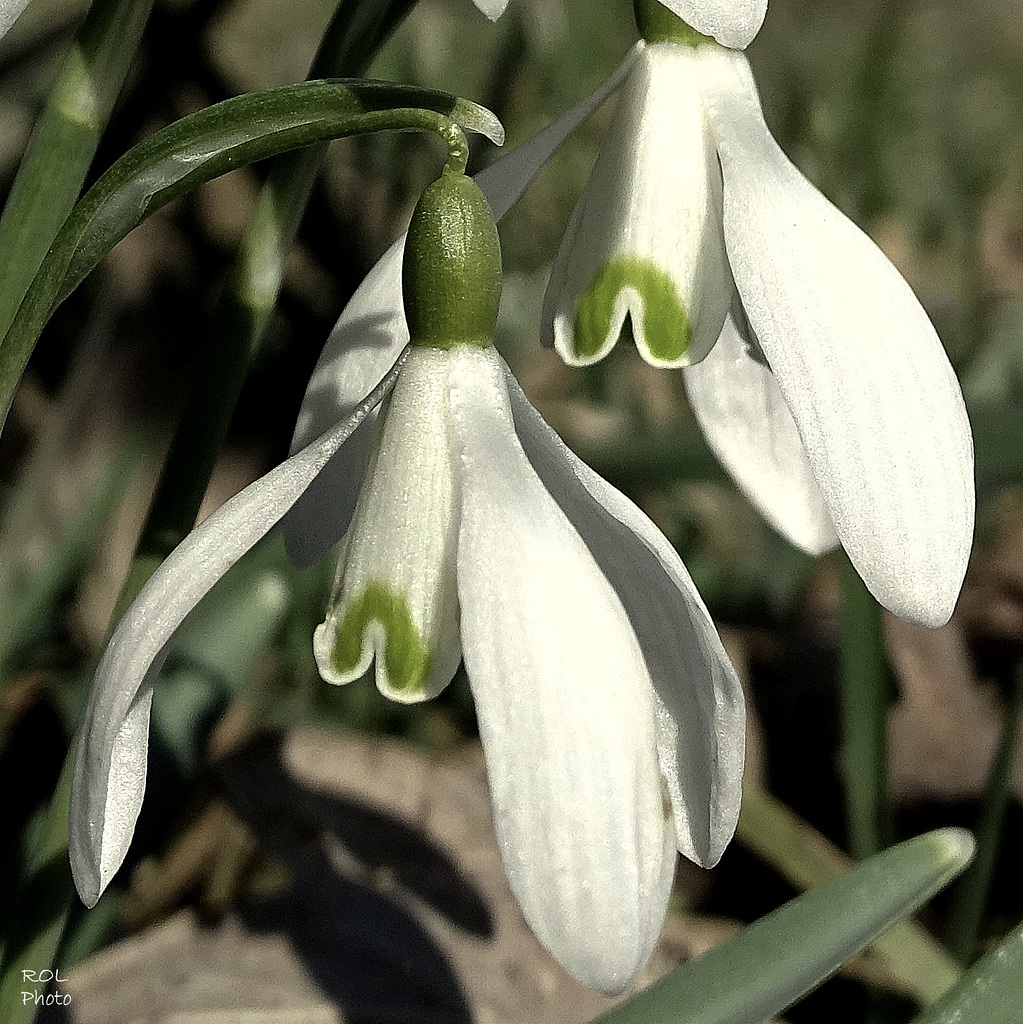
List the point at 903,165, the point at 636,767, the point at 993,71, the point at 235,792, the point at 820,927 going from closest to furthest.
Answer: the point at 636,767, the point at 820,927, the point at 235,792, the point at 903,165, the point at 993,71

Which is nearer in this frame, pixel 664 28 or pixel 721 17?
pixel 721 17

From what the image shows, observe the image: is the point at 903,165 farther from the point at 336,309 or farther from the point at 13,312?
the point at 13,312

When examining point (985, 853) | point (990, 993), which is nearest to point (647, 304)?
point (990, 993)

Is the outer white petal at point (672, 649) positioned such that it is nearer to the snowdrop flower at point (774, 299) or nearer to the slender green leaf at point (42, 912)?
the snowdrop flower at point (774, 299)

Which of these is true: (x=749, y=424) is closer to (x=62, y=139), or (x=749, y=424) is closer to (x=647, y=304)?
(x=647, y=304)

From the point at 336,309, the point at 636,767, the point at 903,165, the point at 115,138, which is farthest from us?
the point at 903,165

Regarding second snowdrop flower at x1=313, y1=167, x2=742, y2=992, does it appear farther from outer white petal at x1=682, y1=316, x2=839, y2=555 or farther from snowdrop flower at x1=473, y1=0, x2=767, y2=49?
outer white petal at x1=682, y1=316, x2=839, y2=555

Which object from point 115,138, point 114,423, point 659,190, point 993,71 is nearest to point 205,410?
point 659,190
